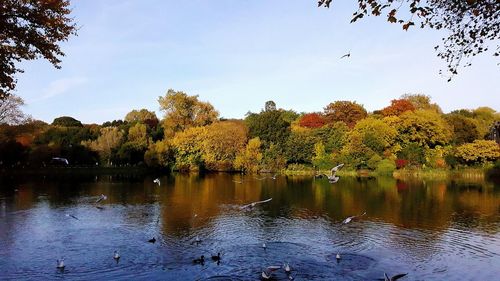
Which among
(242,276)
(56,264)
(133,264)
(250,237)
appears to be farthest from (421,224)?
(56,264)

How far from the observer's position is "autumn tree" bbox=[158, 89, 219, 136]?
68.2m

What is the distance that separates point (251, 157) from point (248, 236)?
42062 mm

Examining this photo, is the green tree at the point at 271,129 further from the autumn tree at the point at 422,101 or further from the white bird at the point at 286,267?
the white bird at the point at 286,267

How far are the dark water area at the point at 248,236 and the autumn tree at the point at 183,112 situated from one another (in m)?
38.1

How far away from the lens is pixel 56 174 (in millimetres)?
52281

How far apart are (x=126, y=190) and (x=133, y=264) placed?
22.0m

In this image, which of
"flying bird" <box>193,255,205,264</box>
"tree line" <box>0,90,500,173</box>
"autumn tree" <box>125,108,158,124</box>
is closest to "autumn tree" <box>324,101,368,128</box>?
"tree line" <box>0,90,500,173</box>

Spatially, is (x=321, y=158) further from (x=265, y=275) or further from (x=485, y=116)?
(x=265, y=275)

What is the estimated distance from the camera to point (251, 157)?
59594mm

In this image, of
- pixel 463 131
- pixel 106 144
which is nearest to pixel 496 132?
pixel 463 131

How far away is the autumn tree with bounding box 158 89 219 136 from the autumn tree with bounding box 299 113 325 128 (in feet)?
48.0

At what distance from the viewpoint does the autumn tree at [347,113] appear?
63562 mm

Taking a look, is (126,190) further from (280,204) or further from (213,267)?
(213,267)

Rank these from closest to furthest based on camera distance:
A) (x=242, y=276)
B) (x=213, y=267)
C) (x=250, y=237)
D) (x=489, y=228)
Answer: (x=242, y=276), (x=213, y=267), (x=250, y=237), (x=489, y=228)
